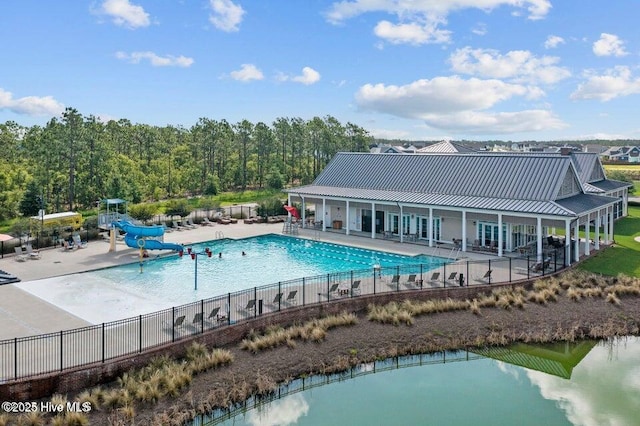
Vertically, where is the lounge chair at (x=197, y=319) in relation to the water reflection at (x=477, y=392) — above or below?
above

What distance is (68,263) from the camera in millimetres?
29703

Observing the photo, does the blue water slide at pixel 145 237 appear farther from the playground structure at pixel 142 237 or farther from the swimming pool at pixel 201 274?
the swimming pool at pixel 201 274

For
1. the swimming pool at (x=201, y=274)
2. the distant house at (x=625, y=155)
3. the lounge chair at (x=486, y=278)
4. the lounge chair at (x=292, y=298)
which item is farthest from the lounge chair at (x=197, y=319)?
the distant house at (x=625, y=155)

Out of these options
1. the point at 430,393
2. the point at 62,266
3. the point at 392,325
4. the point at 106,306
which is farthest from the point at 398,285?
the point at 62,266

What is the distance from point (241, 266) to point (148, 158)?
4886 cm

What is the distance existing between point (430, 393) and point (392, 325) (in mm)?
4389

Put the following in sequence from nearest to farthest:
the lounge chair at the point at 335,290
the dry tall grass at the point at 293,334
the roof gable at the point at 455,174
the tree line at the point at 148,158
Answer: the dry tall grass at the point at 293,334
the lounge chair at the point at 335,290
the roof gable at the point at 455,174
the tree line at the point at 148,158

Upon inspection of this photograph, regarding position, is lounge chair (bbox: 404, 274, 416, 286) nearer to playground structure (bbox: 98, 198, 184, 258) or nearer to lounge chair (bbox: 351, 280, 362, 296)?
lounge chair (bbox: 351, 280, 362, 296)

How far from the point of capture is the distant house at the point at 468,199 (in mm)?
30734

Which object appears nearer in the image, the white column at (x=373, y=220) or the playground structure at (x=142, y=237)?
the playground structure at (x=142, y=237)

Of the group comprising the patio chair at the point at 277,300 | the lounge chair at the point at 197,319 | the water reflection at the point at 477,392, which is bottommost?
the water reflection at the point at 477,392

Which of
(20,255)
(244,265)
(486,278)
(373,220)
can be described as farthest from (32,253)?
(486,278)

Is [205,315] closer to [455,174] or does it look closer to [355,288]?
[355,288]

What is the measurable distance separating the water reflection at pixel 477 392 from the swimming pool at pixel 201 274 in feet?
25.1
